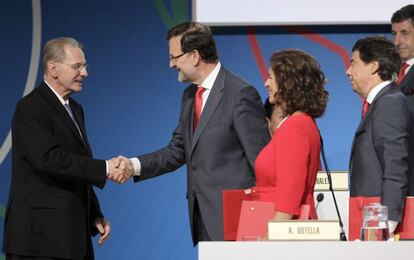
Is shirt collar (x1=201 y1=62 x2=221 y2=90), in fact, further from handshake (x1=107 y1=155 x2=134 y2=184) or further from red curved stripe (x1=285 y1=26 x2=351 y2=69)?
red curved stripe (x1=285 y1=26 x2=351 y2=69)

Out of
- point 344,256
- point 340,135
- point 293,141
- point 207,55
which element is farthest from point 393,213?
point 340,135

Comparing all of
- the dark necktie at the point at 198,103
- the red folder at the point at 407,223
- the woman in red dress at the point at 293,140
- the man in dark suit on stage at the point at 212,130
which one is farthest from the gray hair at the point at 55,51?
the red folder at the point at 407,223

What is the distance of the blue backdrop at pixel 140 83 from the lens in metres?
5.41

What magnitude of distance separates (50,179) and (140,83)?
72.9 inches

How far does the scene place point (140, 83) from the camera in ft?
18.1

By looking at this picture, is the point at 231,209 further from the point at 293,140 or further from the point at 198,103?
the point at 198,103

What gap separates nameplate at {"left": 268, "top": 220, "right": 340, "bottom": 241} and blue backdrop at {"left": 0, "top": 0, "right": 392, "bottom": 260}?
290 centimetres

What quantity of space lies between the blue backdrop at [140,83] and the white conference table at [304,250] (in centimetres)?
296

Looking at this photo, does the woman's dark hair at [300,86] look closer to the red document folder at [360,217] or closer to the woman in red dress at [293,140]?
the woman in red dress at [293,140]

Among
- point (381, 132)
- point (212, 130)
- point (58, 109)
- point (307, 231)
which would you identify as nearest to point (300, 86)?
point (381, 132)

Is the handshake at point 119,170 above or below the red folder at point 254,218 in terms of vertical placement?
above

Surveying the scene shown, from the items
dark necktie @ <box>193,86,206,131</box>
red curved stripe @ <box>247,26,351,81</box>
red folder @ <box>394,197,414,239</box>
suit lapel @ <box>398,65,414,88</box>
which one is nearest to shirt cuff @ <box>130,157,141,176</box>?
dark necktie @ <box>193,86,206,131</box>

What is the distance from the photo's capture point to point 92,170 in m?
3.83

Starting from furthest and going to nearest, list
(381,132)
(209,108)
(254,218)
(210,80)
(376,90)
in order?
(210,80) < (209,108) < (376,90) < (381,132) < (254,218)
